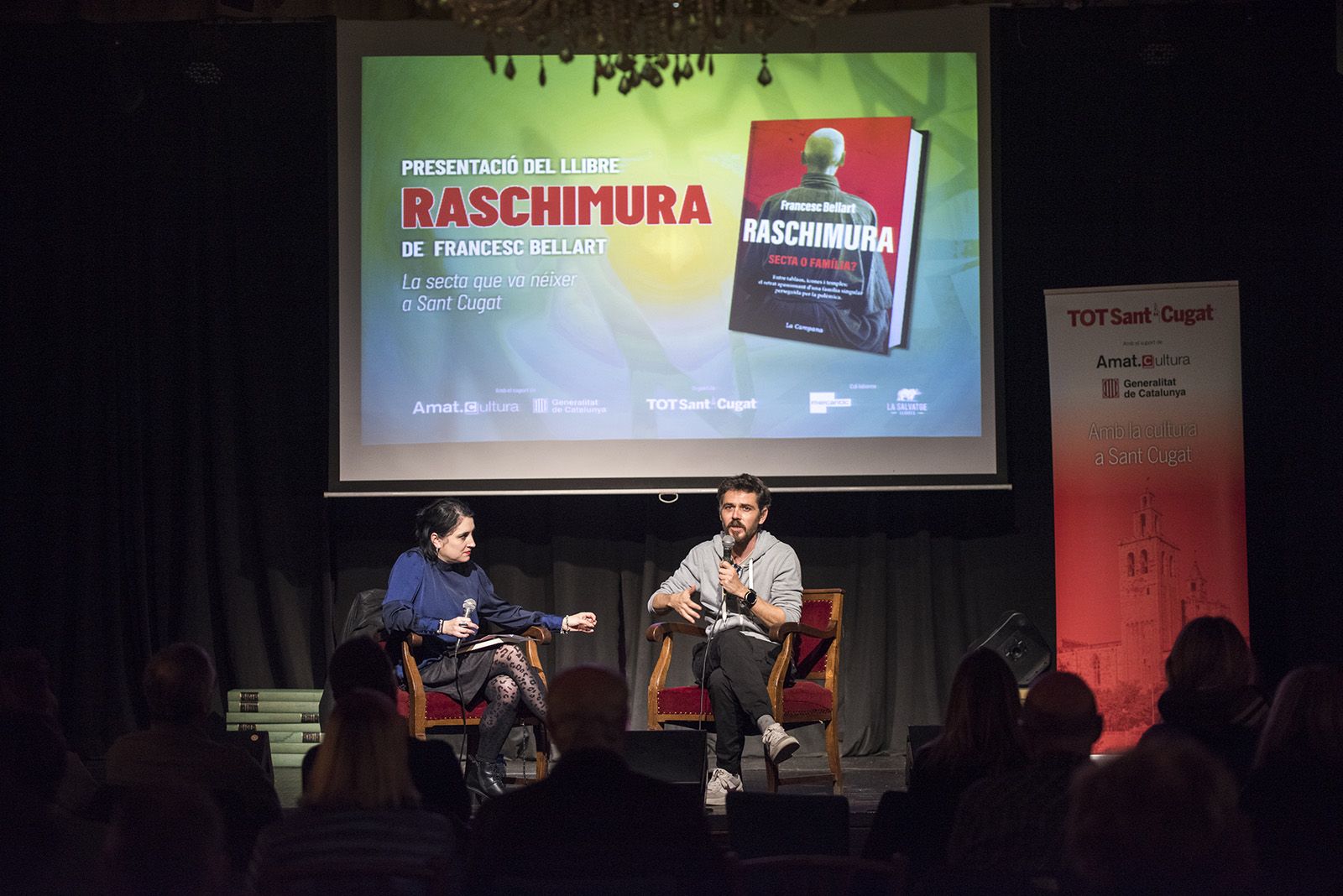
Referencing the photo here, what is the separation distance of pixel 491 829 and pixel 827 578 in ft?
13.5

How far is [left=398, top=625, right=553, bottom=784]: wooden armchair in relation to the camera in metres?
4.94

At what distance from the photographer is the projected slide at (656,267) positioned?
586 centimetres

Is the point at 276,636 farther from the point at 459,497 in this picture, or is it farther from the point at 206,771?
the point at 206,771

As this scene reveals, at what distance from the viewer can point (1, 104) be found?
620 cm

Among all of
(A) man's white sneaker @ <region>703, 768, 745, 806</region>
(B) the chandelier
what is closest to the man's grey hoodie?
(A) man's white sneaker @ <region>703, 768, 745, 806</region>

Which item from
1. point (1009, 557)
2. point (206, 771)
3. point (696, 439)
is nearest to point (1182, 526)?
point (1009, 557)

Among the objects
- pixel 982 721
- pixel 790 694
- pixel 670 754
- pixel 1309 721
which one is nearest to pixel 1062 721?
pixel 982 721

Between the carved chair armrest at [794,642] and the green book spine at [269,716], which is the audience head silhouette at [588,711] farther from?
the green book spine at [269,716]

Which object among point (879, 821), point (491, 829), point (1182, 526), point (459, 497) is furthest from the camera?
point (459, 497)

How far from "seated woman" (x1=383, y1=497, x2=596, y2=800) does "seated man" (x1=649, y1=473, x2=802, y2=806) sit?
1.49 ft

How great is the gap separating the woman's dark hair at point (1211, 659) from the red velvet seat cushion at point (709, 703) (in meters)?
2.09

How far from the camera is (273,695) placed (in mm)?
5980

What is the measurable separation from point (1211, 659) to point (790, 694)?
2209mm

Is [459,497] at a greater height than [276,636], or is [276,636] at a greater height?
[459,497]
